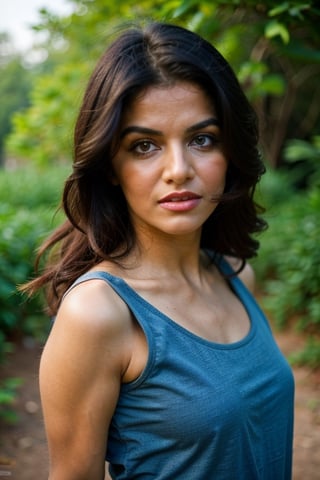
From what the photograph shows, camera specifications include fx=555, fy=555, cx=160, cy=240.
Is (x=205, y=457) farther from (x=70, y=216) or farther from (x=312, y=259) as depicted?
(x=312, y=259)

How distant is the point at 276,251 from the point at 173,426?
14.5 ft

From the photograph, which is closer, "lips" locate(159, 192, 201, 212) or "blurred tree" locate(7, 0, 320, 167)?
"lips" locate(159, 192, 201, 212)

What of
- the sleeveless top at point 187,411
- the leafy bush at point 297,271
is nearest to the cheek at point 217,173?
the sleeveless top at point 187,411

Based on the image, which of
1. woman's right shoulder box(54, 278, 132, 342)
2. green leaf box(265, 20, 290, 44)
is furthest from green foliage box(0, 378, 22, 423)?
green leaf box(265, 20, 290, 44)

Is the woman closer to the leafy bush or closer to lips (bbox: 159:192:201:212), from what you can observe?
lips (bbox: 159:192:201:212)

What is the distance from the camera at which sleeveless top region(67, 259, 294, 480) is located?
148 centimetres

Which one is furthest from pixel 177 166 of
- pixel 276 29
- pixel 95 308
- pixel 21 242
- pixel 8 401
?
pixel 21 242

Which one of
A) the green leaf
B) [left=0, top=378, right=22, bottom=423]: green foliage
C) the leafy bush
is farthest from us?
the leafy bush

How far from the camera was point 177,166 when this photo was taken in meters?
1.57

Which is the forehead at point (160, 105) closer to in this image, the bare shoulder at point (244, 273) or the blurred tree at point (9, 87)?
the bare shoulder at point (244, 273)

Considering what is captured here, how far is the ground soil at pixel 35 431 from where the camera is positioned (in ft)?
9.82

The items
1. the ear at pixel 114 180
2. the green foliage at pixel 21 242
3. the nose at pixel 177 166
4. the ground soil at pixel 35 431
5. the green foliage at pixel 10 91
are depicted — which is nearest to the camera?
the nose at pixel 177 166

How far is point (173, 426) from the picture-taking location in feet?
4.85

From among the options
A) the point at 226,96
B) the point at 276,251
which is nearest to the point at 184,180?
the point at 226,96
